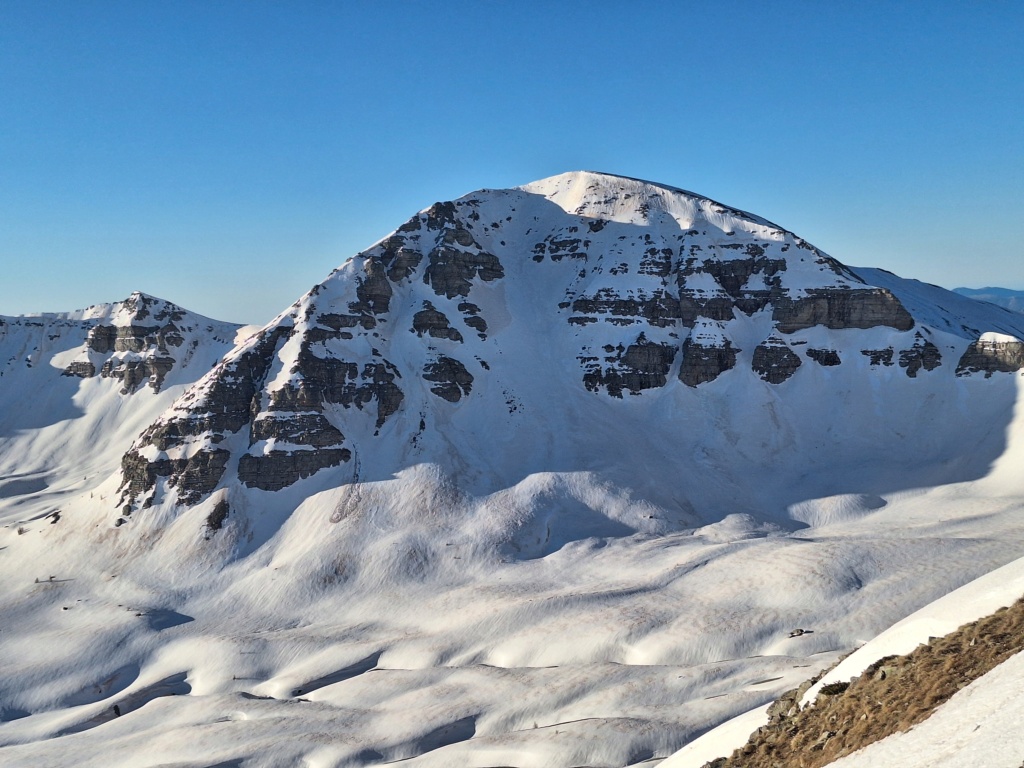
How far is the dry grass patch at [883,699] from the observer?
25.1 m

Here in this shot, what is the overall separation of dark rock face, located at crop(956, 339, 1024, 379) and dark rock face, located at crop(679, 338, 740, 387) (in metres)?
38.9

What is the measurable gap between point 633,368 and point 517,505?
41.1m

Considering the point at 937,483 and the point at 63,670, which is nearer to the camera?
the point at 63,670

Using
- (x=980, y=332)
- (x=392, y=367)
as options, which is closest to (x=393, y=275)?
(x=392, y=367)

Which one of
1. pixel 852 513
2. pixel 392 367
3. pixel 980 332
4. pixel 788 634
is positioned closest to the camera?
pixel 788 634

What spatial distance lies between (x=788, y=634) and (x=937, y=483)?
212ft

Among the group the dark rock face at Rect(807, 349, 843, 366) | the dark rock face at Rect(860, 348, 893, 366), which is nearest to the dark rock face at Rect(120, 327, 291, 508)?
the dark rock face at Rect(807, 349, 843, 366)

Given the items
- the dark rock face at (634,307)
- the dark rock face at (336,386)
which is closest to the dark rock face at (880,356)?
the dark rock face at (634,307)

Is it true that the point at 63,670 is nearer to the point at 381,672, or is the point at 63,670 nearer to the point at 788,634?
the point at 381,672

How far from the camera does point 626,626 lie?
87750 mm

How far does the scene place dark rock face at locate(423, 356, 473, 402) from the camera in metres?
143

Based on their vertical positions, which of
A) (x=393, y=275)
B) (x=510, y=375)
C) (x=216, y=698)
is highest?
(x=393, y=275)

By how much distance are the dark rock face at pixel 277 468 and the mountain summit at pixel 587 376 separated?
0.95ft

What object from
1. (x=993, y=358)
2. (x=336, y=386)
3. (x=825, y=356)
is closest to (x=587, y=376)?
(x=825, y=356)
